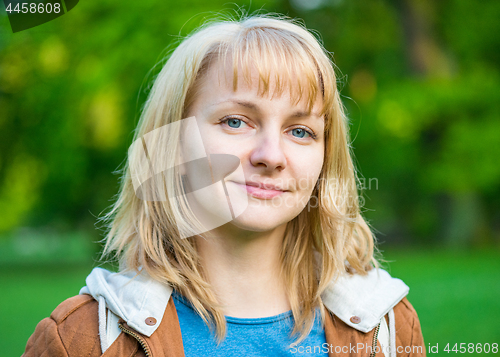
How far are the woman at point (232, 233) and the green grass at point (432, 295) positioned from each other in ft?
5.05

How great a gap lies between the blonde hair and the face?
0.06m

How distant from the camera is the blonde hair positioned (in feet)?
6.14

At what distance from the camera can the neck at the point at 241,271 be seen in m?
1.92

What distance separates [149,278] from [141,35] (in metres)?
8.43

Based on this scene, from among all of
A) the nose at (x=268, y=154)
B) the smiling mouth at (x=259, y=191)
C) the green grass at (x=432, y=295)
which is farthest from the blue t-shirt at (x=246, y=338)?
the green grass at (x=432, y=295)

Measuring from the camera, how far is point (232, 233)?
1.92 m

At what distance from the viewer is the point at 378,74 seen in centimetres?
1438

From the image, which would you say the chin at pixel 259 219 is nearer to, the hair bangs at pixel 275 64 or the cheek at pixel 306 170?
the cheek at pixel 306 170

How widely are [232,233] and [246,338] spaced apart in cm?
39

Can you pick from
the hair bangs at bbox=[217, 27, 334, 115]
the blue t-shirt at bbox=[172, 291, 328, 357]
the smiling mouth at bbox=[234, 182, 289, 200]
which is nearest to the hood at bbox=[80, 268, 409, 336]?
the blue t-shirt at bbox=[172, 291, 328, 357]

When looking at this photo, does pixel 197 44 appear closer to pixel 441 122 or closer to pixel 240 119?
pixel 240 119

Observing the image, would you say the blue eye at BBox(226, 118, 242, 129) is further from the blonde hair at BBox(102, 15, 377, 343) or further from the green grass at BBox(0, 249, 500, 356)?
the green grass at BBox(0, 249, 500, 356)

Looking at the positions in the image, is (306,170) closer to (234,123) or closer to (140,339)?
(234,123)

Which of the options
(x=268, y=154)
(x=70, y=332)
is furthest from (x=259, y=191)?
(x=70, y=332)
